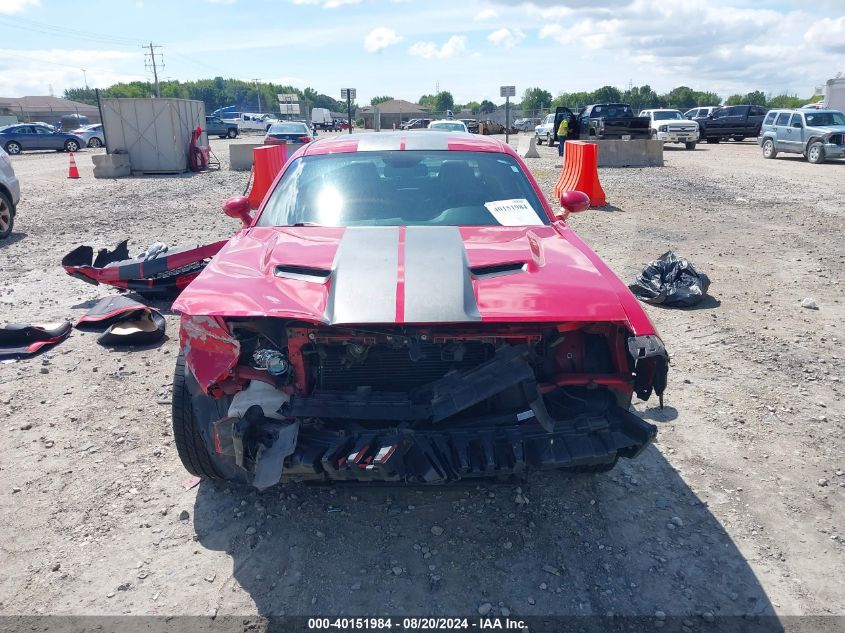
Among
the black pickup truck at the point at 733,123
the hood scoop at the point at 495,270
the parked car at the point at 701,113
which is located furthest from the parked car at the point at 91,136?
the hood scoop at the point at 495,270

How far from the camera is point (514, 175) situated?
4121 mm

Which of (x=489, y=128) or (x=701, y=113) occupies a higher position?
(x=701, y=113)

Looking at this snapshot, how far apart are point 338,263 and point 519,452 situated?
3.89 ft

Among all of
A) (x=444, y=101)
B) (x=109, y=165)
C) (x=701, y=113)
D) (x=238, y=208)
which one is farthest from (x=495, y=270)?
(x=444, y=101)

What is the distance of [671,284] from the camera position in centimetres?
628

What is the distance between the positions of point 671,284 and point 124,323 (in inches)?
207

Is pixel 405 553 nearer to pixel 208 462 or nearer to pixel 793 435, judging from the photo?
pixel 208 462

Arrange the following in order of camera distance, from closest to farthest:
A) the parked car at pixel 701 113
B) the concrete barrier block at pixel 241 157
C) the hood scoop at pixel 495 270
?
the hood scoop at pixel 495 270, the concrete barrier block at pixel 241 157, the parked car at pixel 701 113

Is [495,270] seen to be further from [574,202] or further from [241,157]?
[241,157]

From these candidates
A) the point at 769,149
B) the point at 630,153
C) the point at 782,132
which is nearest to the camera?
the point at 630,153

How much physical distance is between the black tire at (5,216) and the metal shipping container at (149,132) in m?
9.49

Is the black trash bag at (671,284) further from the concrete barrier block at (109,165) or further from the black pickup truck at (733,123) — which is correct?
the black pickup truck at (733,123)

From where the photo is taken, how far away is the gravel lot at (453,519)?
8.38ft

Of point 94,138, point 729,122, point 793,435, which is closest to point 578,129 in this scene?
point 729,122
